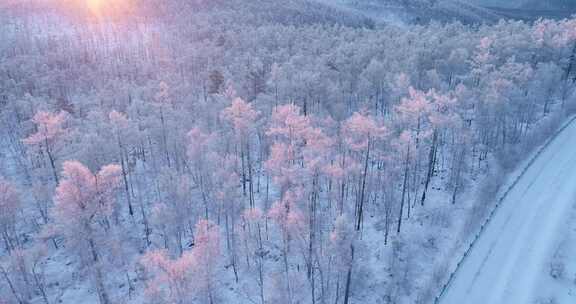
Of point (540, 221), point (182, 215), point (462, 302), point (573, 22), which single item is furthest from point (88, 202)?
point (573, 22)

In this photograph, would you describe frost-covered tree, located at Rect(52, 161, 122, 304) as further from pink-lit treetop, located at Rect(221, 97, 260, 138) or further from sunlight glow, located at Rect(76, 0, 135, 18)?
sunlight glow, located at Rect(76, 0, 135, 18)

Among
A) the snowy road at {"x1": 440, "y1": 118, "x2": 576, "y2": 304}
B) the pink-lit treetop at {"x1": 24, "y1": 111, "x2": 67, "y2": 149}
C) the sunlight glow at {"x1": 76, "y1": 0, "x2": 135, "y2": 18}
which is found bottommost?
the snowy road at {"x1": 440, "y1": 118, "x2": 576, "y2": 304}

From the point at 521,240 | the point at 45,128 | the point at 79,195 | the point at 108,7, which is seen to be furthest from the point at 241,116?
the point at 108,7

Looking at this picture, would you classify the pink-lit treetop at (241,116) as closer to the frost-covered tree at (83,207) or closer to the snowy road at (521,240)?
the frost-covered tree at (83,207)

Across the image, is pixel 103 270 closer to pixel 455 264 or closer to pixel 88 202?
pixel 88 202

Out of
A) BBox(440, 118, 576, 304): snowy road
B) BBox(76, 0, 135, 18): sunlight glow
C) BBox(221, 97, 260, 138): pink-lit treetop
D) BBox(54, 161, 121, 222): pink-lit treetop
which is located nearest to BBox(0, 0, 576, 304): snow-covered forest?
BBox(54, 161, 121, 222): pink-lit treetop

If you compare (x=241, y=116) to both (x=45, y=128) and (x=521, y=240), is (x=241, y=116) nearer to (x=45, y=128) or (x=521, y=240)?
(x=45, y=128)
